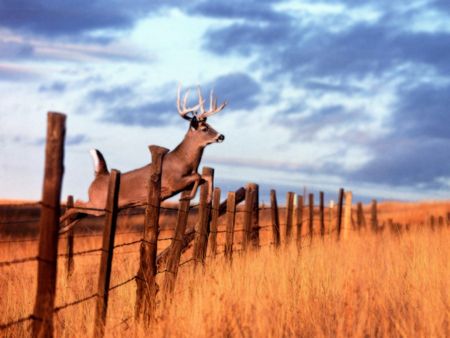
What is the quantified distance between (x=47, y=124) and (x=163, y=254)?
6012 millimetres

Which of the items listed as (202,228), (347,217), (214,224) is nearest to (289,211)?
(214,224)

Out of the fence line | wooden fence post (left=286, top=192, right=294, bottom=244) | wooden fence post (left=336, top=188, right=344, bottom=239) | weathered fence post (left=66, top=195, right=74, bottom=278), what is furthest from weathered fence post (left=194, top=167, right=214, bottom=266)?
wooden fence post (left=336, top=188, right=344, bottom=239)

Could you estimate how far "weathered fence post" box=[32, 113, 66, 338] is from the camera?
185 inches

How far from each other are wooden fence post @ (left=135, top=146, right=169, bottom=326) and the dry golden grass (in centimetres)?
17

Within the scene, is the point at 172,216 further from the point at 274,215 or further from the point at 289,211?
the point at 274,215

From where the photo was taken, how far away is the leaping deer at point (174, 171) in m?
11.8

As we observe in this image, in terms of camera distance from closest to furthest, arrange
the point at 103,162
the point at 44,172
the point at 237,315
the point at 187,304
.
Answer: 1. the point at 44,172
2. the point at 237,315
3. the point at 187,304
4. the point at 103,162

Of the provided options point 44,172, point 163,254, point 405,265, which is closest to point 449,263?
point 405,265

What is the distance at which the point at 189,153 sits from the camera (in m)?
12.3

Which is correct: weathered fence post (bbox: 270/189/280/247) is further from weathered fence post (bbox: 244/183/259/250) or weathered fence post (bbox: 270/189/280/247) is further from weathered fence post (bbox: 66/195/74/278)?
weathered fence post (bbox: 66/195/74/278)

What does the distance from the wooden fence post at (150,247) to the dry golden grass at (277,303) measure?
17 centimetres

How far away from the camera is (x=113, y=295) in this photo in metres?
8.08

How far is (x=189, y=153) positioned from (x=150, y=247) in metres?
5.60

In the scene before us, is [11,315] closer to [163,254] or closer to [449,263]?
[163,254]
